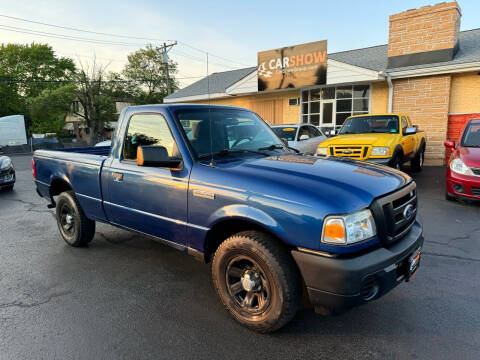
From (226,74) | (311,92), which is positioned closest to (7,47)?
(226,74)

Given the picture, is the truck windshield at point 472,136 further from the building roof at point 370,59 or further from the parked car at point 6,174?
the parked car at point 6,174

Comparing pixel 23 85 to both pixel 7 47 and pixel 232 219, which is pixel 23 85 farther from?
pixel 232 219

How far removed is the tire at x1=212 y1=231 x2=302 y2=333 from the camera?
2262 mm

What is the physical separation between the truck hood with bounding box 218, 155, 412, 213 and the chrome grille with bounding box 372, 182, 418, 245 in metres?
0.06

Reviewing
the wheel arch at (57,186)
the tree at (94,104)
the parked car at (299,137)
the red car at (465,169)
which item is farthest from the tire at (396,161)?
the tree at (94,104)

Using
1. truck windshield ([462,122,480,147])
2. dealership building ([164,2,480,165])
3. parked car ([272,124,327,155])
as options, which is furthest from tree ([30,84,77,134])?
truck windshield ([462,122,480,147])

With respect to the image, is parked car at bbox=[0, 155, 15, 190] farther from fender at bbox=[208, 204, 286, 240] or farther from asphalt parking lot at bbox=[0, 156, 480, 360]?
fender at bbox=[208, 204, 286, 240]

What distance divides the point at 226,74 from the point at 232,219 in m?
21.2

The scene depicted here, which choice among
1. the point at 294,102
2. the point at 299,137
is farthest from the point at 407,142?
the point at 294,102

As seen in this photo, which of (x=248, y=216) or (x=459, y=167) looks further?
(x=459, y=167)

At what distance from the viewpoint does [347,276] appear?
6.63 ft

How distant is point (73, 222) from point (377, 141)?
20.8 feet

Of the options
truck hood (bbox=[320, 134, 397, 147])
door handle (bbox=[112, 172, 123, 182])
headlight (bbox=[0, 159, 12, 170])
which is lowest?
headlight (bbox=[0, 159, 12, 170])

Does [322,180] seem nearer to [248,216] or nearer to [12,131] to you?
[248,216]
